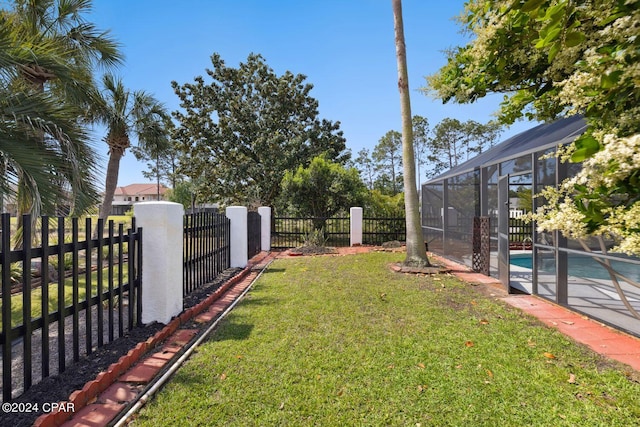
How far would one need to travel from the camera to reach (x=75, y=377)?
2.39 metres

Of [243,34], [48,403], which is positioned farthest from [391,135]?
[48,403]

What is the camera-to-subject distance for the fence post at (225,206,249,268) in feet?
23.6

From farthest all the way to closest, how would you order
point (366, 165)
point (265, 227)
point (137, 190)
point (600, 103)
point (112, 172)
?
point (137, 190)
point (366, 165)
point (265, 227)
point (112, 172)
point (600, 103)

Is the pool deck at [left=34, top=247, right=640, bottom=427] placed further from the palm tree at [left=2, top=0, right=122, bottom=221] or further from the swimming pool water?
the palm tree at [left=2, top=0, right=122, bottom=221]

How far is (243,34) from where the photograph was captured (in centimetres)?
909

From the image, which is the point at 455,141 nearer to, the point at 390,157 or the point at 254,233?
the point at 390,157

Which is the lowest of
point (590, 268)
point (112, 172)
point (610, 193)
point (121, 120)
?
point (590, 268)

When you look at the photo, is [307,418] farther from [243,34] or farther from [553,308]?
[243,34]

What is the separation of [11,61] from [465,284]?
769 cm

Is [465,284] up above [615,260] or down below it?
below

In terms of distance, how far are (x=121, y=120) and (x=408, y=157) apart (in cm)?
754

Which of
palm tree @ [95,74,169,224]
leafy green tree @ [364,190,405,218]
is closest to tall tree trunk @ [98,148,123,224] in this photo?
palm tree @ [95,74,169,224]

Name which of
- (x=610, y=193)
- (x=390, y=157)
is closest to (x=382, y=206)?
(x=610, y=193)

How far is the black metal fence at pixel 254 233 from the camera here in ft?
28.3
